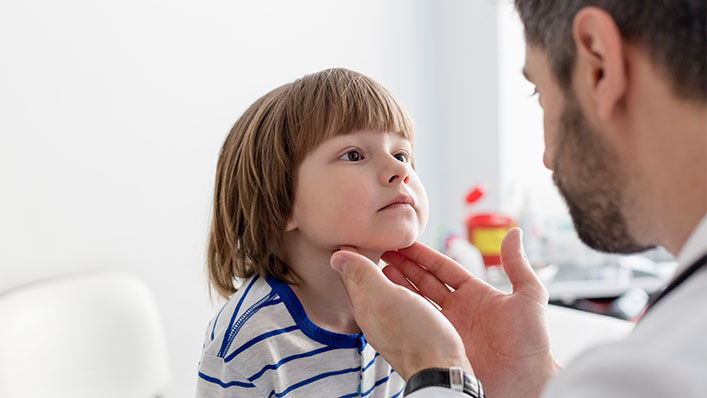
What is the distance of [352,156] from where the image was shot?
1.05m

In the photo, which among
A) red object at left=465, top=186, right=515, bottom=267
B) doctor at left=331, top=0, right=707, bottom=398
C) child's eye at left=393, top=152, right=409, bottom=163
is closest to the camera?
doctor at left=331, top=0, right=707, bottom=398

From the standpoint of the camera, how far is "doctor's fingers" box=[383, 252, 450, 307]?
1145 mm

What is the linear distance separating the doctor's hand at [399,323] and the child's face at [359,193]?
0.06 meters

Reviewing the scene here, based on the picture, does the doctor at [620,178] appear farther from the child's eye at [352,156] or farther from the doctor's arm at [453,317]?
the child's eye at [352,156]

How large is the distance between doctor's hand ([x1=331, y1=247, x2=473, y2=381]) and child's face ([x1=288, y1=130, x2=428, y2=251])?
0.18 feet

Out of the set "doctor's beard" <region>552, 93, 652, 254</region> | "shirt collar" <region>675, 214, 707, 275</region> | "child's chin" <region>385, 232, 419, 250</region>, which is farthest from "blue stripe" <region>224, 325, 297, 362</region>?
"shirt collar" <region>675, 214, 707, 275</region>

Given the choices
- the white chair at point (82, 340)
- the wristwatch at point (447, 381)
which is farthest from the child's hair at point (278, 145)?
the white chair at point (82, 340)

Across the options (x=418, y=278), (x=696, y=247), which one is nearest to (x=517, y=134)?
(x=418, y=278)

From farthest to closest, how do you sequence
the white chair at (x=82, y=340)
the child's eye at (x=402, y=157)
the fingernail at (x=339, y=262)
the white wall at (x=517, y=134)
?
the white wall at (x=517, y=134) → the white chair at (x=82, y=340) → the child's eye at (x=402, y=157) → the fingernail at (x=339, y=262)

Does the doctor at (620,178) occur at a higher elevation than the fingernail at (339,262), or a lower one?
higher

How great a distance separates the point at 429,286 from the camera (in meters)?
1.15

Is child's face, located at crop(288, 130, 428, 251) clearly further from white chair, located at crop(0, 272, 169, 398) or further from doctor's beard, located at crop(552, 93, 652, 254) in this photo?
white chair, located at crop(0, 272, 169, 398)

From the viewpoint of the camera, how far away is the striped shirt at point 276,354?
101cm

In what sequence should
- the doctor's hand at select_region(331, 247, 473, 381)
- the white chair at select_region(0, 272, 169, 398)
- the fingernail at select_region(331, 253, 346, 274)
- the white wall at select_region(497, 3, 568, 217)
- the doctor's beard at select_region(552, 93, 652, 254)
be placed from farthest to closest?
the white wall at select_region(497, 3, 568, 217) < the white chair at select_region(0, 272, 169, 398) < the fingernail at select_region(331, 253, 346, 274) < the doctor's hand at select_region(331, 247, 473, 381) < the doctor's beard at select_region(552, 93, 652, 254)
